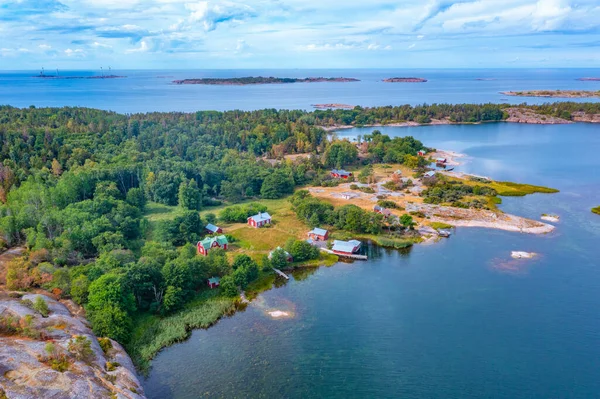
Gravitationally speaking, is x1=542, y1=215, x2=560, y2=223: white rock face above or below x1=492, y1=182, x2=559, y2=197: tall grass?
below

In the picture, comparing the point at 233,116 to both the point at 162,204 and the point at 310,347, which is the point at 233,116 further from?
the point at 310,347

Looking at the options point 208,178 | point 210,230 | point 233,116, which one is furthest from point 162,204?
point 233,116

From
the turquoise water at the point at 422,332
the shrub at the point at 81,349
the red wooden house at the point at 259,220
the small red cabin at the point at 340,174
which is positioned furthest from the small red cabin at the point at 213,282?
the small red cabin at the point at 340,174

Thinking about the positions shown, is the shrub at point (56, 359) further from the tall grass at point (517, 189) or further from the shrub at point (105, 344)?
the tall grass at point (517, 189)

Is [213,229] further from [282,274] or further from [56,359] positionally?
[56,359]

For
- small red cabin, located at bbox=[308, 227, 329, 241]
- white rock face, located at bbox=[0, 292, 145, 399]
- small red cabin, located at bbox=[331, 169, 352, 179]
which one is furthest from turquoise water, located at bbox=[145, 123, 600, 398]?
small red cabin, located at bbox=[331, 169, 352, 179]

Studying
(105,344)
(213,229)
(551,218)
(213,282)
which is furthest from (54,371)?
(551,218)

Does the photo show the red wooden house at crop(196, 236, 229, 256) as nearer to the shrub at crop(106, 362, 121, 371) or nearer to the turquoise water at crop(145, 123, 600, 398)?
the turquoise water at crop(145, 123, 600, 398)
